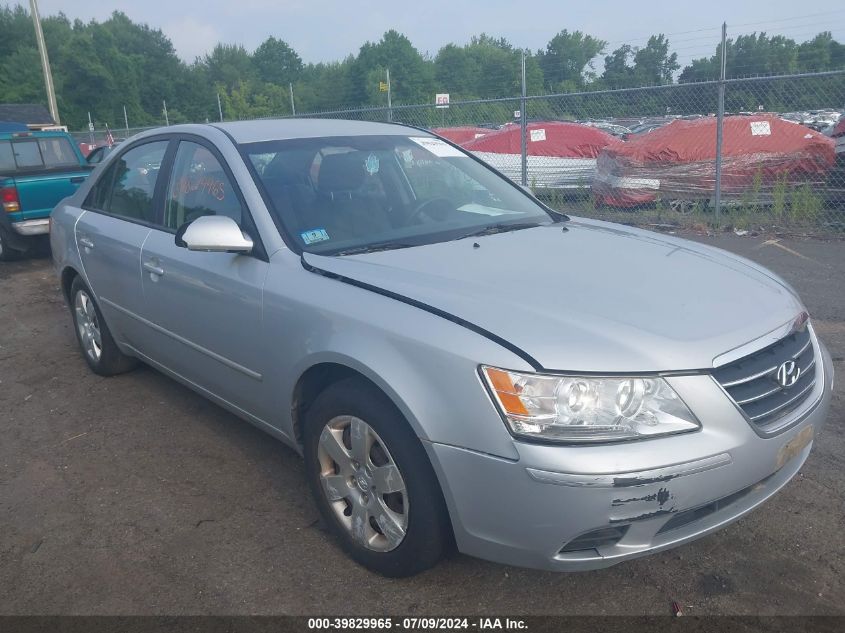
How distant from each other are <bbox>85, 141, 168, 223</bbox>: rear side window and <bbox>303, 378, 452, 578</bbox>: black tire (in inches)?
77.8


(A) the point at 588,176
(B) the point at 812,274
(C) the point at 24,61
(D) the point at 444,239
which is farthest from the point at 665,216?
(C) the point at 24,61

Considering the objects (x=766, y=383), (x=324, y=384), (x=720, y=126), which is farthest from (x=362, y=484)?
(x=720, y=126)

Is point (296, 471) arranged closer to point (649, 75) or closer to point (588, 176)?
point (588, 176)

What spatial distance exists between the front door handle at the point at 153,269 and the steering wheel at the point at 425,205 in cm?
134

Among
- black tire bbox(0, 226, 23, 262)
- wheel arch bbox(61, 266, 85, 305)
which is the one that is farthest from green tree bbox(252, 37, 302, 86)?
wheel arch bbox(61, 266, 85, 305)

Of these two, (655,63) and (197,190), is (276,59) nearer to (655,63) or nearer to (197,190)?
(655,63)

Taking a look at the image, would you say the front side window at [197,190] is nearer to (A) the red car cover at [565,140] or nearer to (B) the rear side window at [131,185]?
(B) the rear side window at [131,185]

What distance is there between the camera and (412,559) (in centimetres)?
264

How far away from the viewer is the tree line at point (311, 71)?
12.6 m

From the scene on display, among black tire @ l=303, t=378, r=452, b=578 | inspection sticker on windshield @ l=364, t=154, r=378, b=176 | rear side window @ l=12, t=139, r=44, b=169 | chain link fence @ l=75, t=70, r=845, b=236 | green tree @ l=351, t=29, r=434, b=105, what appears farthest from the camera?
green tree @ l=351, t=29, r=434, b=105

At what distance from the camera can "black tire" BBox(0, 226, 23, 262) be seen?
9.96 meters

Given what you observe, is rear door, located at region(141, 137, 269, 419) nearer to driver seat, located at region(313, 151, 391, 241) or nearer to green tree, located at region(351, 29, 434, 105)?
driver seat, located at region(313, 151, 391, 241)

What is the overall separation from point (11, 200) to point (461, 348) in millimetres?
9336

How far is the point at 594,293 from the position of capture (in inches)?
105
